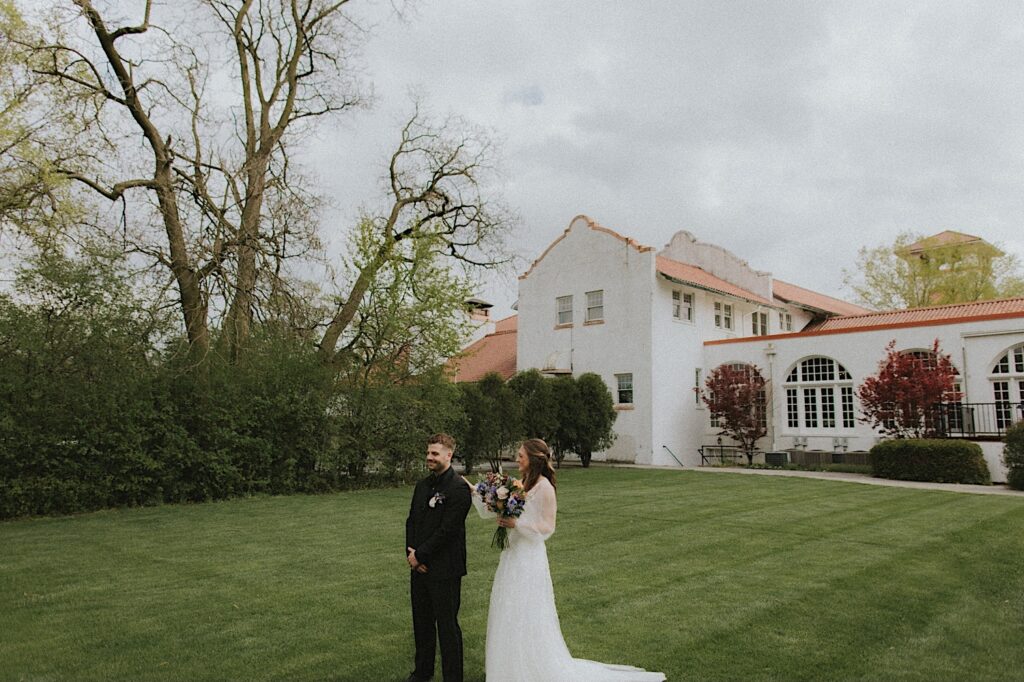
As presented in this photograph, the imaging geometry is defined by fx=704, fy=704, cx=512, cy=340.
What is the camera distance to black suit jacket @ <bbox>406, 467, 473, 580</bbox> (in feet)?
16.4

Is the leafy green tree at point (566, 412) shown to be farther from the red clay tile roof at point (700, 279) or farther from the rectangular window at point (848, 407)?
the rectangular window at point (848, 407)

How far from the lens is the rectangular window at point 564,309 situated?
103 feet

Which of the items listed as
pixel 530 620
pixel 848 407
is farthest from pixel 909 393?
pixel 530 620

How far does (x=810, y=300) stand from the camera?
39219 millimetres

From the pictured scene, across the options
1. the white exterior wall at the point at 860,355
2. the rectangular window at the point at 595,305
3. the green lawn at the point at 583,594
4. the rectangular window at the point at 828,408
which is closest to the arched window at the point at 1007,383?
the white exterior wall at the point at 860,355

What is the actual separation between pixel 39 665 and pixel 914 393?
22688 millimetres

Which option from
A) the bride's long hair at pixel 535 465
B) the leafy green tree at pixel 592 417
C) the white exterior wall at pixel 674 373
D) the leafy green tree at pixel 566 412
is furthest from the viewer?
the white exterior wall at pixel 674 373

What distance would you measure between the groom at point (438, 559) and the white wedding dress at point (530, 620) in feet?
0.73

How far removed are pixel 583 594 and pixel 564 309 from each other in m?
24.7

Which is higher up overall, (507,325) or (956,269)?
(956,269)

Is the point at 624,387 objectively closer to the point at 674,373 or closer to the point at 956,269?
the point at 674,373

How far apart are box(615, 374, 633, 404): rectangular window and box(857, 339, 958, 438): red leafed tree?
8.61 metres

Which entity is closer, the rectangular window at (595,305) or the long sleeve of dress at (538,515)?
the long sleeve of dress at (538,515)

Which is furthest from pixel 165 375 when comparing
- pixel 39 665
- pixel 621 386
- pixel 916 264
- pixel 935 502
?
pixel 916 264
